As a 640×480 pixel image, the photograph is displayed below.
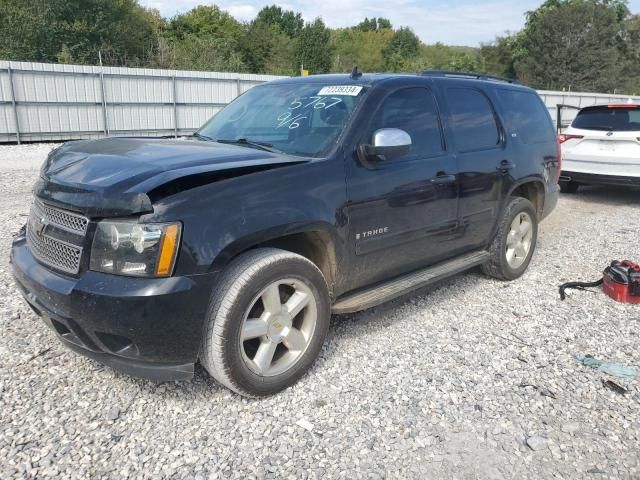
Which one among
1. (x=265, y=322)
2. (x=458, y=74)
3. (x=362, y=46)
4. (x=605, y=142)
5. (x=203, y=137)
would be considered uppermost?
(x=362, y=46)

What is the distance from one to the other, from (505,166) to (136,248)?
11.1ft

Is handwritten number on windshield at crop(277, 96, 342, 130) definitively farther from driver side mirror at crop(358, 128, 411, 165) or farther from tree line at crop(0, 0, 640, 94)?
tree line at crop(0, 0, 640, 94)

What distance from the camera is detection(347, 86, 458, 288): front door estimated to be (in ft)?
10.8

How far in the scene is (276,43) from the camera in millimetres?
58594

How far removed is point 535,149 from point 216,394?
12.8 feet

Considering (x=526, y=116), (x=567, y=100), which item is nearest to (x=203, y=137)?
(x=526, y=116)

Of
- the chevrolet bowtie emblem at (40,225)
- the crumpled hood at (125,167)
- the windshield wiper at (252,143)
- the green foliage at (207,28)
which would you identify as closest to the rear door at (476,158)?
the windshield wiper at (252,143)

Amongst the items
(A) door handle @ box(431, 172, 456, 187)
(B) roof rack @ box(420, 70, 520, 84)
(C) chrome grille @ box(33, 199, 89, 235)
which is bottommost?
(C) chrome grille @ box(33, 199, 89, 235)

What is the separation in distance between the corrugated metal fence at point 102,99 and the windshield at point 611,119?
22.8 feet

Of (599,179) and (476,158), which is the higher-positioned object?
(476,158)

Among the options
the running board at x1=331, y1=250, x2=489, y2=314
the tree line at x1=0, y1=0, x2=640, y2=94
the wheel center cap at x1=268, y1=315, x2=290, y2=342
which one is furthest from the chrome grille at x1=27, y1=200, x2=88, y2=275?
the tree line at x1=0, y1=0, x2=640, y2=94

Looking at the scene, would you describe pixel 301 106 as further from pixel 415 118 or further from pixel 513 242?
pixel 513 242

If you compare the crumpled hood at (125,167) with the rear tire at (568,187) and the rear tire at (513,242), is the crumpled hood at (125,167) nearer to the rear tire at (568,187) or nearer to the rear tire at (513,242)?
the rear tire at (513,242)

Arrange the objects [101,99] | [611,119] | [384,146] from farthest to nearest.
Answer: [101,99]
[611,119]
[384,146]
